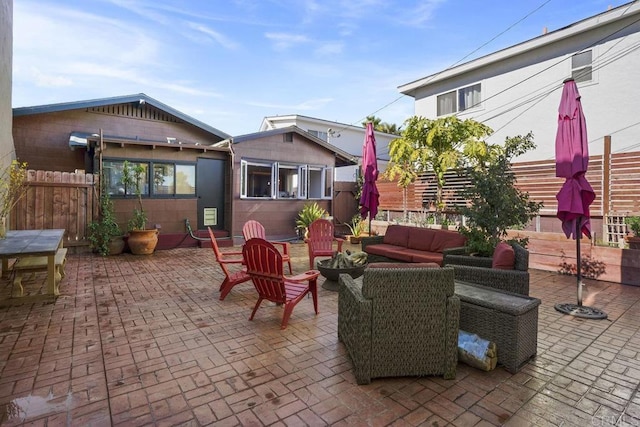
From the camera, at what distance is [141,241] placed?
794cm

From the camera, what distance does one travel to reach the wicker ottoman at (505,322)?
Answer: 267 cm

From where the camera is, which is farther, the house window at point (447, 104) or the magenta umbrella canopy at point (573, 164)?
the house window at point (447, 104)

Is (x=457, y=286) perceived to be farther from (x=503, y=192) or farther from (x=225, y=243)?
(x=225, y=243)

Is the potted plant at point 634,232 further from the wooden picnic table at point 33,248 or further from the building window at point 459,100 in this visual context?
the wooden picnic table at point 33,248

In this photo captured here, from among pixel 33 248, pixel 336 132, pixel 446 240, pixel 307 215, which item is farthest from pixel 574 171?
pixel 336 132

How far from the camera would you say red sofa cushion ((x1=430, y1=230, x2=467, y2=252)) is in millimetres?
5570

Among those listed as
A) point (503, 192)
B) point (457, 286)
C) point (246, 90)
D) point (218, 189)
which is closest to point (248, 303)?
point (457, 286)

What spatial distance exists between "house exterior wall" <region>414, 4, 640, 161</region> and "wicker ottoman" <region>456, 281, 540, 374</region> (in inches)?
353

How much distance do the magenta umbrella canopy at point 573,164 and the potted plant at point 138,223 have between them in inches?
310

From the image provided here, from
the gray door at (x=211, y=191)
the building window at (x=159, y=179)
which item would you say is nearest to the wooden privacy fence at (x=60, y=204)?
the building window at (x=159, y=179)

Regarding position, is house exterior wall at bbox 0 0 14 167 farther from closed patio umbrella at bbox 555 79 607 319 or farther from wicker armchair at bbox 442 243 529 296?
closed patio umbrella at bbox 555 79 607 319

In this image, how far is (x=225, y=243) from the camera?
9.73 meters

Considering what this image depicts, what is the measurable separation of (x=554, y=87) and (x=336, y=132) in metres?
9.88

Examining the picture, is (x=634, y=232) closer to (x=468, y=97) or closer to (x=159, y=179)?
(x=468, y=97)
